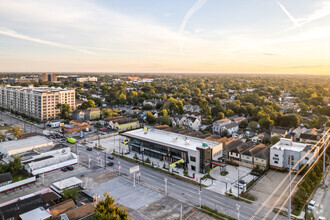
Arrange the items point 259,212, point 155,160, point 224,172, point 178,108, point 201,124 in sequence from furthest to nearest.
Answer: point 178,108 → point 201,124 → point 155,160 → point 224,172 → point 259,212

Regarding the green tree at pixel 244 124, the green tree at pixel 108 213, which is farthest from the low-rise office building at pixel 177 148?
the green tree at pixel 244 124

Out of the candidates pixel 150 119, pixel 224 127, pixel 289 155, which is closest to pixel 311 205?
pixel 289 155

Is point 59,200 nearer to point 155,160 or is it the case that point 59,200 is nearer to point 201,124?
point 155,160

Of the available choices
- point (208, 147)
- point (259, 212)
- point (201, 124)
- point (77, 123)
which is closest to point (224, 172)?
point (208, 147)

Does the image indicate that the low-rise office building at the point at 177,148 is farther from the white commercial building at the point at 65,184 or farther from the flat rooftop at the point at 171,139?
the white commercial building at the point at 65,184

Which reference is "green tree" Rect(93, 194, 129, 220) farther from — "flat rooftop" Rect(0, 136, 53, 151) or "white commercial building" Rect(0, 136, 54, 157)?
"flat rooftop" Rect(0, 136, 53, 151)

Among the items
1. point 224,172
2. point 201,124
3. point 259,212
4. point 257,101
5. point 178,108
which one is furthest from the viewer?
point 257,101

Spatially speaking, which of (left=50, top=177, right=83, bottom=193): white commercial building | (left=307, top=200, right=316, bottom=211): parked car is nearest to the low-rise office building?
(left=307, top=200, right=316, bottom=211): parked car

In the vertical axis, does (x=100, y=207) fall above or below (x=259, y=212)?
above
